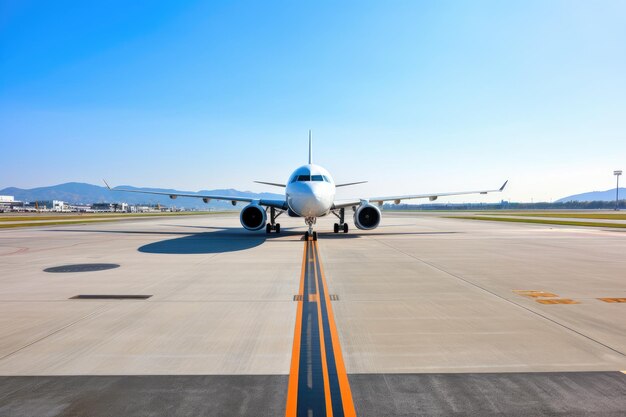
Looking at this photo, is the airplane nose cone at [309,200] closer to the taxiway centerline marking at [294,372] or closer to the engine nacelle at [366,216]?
the engine nacelle at [366,216]

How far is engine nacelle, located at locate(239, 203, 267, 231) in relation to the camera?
73.3ft

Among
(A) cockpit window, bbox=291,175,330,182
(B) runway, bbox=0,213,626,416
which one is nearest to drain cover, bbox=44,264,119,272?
(B) runway, bbox=0,213,626,416

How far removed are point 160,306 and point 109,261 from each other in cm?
745

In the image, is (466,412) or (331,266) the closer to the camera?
(466,412)

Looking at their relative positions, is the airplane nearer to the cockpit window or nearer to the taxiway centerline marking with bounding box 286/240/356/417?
the cockpit window

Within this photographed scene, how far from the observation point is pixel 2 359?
4.99m

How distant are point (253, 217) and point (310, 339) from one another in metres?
17.2

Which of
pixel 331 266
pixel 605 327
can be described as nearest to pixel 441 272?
pixel 331 266

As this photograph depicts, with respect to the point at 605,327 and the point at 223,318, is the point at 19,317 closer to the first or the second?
the point at 223,318

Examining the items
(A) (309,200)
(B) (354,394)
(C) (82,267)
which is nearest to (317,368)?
(B) (354,394)

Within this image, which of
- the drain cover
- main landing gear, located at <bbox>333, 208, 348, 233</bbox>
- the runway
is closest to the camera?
the runway

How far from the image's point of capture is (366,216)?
23484mm

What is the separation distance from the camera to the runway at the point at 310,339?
393 centimetres

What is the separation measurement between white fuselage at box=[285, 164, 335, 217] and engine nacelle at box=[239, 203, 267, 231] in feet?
8.72
